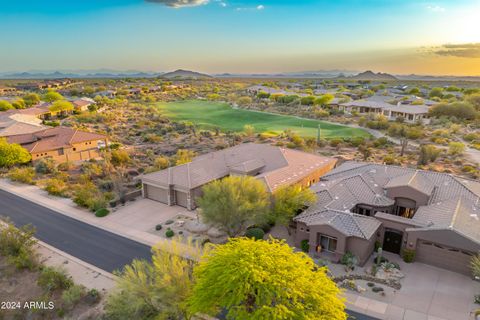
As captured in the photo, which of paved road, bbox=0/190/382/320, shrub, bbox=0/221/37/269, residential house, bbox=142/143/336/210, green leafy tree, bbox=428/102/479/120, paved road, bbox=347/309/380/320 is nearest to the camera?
paved road, bbox=347/309/380/320

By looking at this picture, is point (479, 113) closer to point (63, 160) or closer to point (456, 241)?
point (456, 241)

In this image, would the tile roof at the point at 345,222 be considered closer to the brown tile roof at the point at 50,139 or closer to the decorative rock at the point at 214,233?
the decorative rock at the point at 214,233

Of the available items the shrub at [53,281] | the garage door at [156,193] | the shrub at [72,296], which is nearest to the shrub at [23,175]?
the garage door at [156,193]

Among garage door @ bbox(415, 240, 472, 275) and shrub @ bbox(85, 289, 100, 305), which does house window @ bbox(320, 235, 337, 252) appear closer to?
garage door @ bbox(415, 240, 472, 275)

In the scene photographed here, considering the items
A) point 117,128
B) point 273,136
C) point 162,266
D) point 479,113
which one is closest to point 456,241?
point 162,266

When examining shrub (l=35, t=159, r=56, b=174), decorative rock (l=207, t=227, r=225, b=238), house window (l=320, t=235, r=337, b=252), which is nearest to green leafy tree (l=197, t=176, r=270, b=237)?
decorative rock (l=207, t=227, r=225, b=238)

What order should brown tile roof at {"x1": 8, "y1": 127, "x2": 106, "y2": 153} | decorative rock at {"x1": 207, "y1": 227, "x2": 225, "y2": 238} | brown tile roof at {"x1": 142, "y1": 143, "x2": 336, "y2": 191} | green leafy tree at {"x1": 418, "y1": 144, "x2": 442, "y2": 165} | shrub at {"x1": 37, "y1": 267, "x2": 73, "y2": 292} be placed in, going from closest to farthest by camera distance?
1. shrub at {"x1": 37, "y1": 267, "x2": 73, "y2": 292}
2. decorative rock at {"x1": 207, "y1": 227, "x2": 225, "y2": 238}
3. brown tile roof at {"x1": 142, "y1": 143, "x2": 336, "y2": 191}
4. green leafy tree at {"x1": 418, "y1": 144, "x2": 442, "y2": 165}
5. brown tile roof at {"x1": 8, "y1": 127, "x2": 106, "y2": 153}
